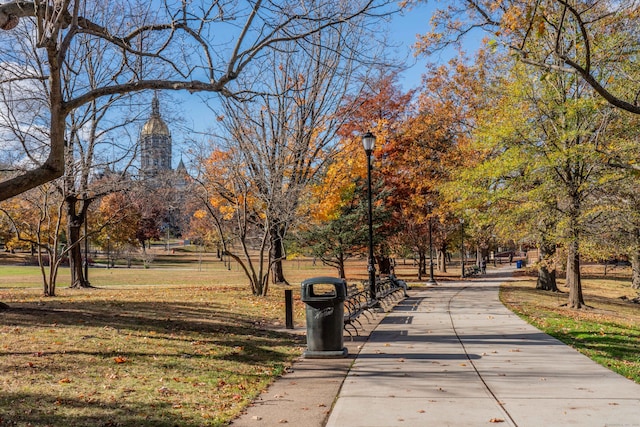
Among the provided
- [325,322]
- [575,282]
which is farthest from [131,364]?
[575,282]

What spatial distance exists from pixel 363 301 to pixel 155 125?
31.7 ft

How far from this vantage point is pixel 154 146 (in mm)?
20438

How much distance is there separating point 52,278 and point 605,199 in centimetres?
1760

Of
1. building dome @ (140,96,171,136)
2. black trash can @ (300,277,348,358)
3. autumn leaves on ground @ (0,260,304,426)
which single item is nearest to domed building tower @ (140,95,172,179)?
building dome @ (140,96,171,136)

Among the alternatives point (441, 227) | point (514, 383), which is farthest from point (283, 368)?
point (441, 227)

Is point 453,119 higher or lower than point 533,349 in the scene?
higher

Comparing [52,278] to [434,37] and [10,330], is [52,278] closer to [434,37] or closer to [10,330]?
[10,330]

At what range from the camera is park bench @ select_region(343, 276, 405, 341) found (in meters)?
11.7

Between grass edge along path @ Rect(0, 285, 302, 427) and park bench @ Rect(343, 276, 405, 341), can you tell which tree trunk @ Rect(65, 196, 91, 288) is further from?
park bench @ Rect(343, 276, 405, 341)

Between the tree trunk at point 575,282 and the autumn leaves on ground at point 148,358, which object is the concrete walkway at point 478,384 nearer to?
the autumn leaves on ground at point 148,358

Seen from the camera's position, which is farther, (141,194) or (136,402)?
(141,194)

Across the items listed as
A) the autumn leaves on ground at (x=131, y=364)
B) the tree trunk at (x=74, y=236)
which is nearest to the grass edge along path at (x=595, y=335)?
the autumn leaves on ground at (x=131, y=364)

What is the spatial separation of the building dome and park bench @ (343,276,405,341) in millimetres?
8509

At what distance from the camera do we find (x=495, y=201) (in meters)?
18.5
